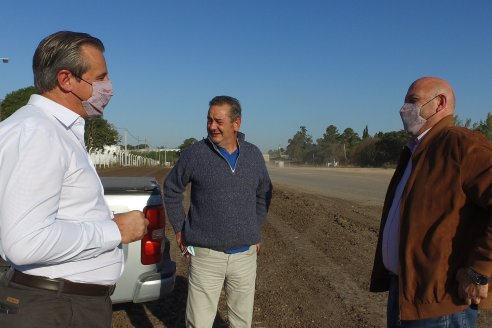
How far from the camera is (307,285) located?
6.24 metres

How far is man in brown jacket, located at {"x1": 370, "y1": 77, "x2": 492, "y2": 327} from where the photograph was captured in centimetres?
229

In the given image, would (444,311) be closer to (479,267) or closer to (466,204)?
(479,267)

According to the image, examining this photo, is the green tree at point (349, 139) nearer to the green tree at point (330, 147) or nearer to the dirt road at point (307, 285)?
the green tree at point (330, 147)

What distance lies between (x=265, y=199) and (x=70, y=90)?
7.92ft

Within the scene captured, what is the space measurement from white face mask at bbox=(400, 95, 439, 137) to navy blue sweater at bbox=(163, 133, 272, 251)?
131cm

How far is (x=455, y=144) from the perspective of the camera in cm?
239

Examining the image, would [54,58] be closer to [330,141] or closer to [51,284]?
[51,284]

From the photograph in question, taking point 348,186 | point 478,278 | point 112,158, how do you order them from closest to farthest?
point 478,278 < point 348,186 < point 112,158

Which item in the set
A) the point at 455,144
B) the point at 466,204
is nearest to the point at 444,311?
the point at 466,204

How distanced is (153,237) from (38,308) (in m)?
2.19

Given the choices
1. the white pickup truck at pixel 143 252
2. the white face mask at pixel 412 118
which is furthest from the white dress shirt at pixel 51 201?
the white pickup truck at pixel 143 252

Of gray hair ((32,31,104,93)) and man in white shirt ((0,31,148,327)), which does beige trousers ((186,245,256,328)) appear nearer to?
man in white shirt ((0,31,148,327))

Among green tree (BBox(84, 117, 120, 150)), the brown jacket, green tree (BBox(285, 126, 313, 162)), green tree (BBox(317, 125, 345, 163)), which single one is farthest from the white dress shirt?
green tree (BBox(285, 126, 313, 162))

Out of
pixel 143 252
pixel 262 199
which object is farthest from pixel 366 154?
pixel 143 252
